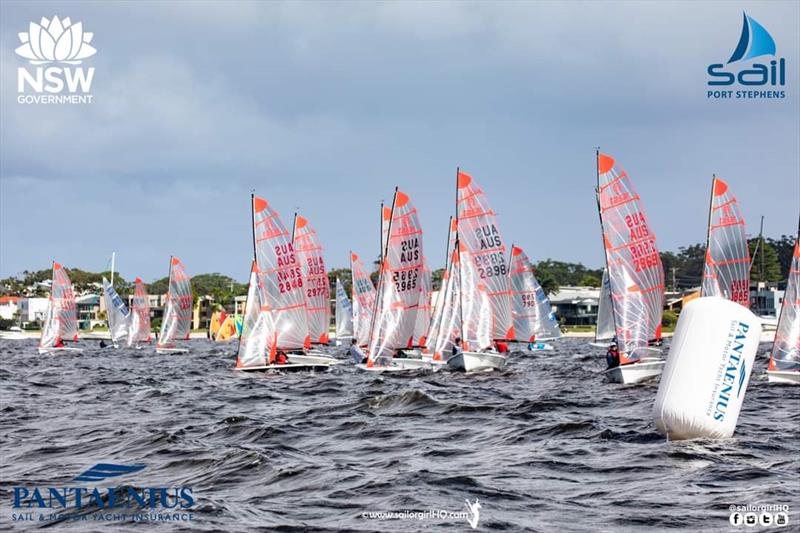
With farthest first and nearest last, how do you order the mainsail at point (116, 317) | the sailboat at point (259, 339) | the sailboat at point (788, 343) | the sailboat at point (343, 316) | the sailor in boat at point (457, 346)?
the mainsail at point (116, 317), the sailboat at point (343, 316), the sailboat at point (259, 339), the sailor in boat at point (457, 346), the sailboat at point (788, 343)

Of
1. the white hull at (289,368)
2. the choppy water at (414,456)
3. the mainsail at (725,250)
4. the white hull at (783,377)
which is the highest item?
the mainsail at (725,250)

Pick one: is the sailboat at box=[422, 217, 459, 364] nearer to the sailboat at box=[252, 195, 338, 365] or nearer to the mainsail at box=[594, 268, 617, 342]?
the sailboat at box=[252, 195, 338, 365]

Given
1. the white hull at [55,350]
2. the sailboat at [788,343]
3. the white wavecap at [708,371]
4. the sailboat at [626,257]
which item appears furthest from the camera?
the white hull at [55,350]

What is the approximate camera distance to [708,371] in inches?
583

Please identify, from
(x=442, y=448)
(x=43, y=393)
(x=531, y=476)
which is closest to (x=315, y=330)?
(x=43, y=393)

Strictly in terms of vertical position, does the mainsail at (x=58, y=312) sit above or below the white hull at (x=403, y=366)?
above

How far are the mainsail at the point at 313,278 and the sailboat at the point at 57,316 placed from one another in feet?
86.2

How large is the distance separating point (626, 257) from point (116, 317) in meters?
64.6

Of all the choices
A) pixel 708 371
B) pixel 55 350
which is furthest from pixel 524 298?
pixel 708 371

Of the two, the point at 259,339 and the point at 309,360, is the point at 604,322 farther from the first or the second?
the point at 259,339

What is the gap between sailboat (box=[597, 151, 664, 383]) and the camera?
3162cm

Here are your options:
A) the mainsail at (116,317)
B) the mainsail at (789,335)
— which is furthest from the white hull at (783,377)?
the mainsail at (116,317)

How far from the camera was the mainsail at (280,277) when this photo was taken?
4016cm

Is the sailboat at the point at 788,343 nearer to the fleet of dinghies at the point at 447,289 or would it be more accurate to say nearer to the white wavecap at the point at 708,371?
the fleet of dinghies at the point at 447,289
